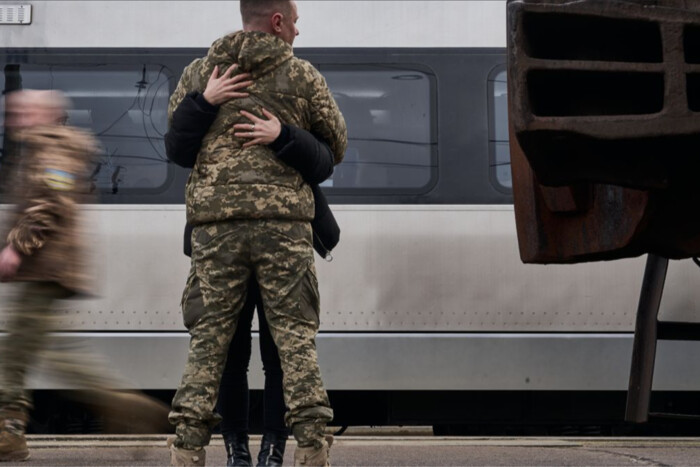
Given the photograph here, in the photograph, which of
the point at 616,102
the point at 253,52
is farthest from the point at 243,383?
the point at 616,102

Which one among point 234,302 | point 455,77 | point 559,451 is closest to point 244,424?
point 234,302

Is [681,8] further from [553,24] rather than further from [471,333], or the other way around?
[471,333]

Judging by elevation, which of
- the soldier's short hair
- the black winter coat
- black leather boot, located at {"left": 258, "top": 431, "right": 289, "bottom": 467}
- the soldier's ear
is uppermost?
the soldier's short hair

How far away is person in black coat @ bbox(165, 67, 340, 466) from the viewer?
3.49 metres

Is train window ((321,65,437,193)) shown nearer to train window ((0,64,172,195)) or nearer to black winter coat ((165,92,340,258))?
train window ((0,64,172,195))

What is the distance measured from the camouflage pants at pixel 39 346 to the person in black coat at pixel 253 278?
0.46 meters

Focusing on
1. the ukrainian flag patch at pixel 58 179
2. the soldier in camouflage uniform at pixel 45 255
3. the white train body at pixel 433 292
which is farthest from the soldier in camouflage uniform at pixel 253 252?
the white train body at pixel 433 292

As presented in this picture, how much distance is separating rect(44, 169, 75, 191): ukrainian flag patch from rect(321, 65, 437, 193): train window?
8.84 ft

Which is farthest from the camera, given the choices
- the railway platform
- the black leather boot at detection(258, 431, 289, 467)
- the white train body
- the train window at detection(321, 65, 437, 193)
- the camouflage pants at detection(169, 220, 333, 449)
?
the train window at detection(321, 65, 437, 193)

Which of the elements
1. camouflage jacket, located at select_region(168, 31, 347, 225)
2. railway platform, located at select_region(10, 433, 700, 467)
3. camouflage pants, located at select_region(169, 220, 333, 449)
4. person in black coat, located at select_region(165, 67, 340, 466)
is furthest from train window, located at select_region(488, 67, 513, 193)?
camouflage pants, located at select_region(169, 220, 333, 449)

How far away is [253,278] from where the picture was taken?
3645 mm

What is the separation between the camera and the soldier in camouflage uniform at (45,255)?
3.81m

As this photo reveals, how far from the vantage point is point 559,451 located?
4.95 metres

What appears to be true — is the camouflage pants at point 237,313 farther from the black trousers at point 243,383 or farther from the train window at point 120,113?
the train window at point 120,113
